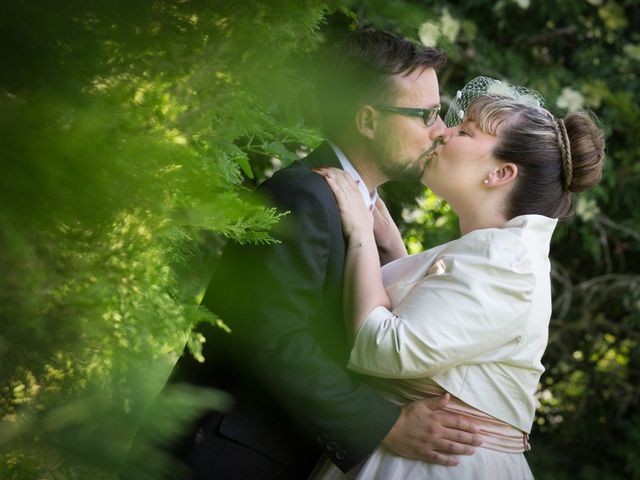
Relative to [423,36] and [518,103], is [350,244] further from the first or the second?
[423,36]

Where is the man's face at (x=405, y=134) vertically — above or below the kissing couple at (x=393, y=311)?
above

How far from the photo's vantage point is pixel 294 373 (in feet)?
7.41

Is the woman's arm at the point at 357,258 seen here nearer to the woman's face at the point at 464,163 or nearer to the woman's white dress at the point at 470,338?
the woman's white dress at the point at 470,338

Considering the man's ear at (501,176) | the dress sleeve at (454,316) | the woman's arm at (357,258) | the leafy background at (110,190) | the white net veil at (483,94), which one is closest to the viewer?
the leafy background at (110,190)

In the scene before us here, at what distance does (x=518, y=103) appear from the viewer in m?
2.74

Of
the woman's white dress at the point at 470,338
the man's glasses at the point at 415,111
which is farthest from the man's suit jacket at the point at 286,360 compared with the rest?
the man's glasses at the point at 415,111

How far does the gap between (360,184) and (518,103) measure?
58cm

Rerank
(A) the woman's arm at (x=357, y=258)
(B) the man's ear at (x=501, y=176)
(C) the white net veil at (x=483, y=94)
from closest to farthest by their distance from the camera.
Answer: (A) the woman's arm at (x=357, y=258)
(B) the man's ear at (x=501, y=176)
(C) the white net veil at (x=483, y=94)

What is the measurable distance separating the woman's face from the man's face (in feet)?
0.19

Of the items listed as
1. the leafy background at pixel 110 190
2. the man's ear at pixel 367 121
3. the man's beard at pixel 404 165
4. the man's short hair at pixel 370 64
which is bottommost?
the man's beard at pixel 404 165

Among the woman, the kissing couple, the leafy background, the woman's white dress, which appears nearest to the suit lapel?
the kissing couple

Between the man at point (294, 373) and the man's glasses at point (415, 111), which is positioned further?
the man's glasses at point (415, 111)

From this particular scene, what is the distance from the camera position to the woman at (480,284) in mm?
2291

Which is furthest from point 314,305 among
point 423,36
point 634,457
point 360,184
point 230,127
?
point 634,457
